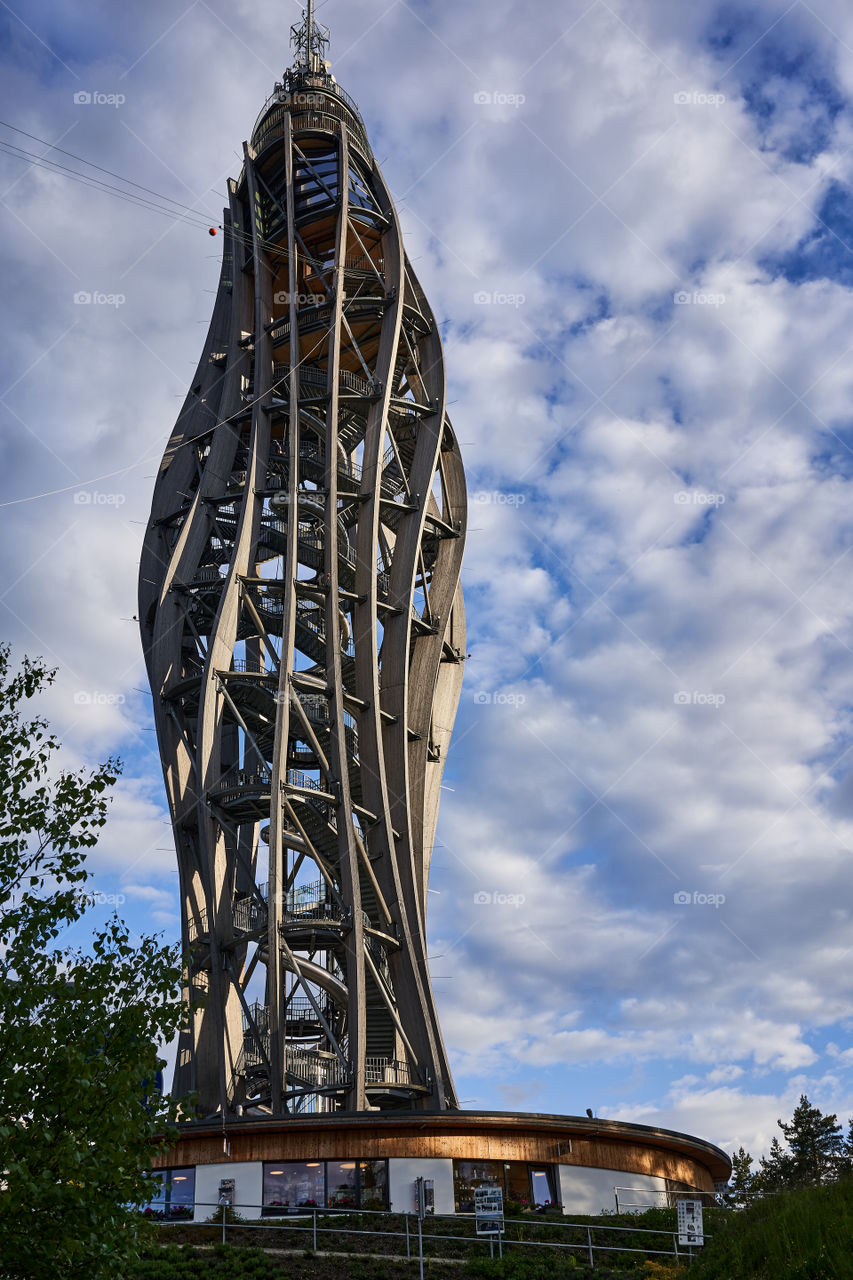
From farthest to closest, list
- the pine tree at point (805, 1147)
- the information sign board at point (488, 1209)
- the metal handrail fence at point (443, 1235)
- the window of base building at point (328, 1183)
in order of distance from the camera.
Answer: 1. the pine tree at point (805, 1147)
2. the window of base building at point (328, 1183)
3. the information sign board at point (488, 1209)
4. the metal handrail fence at point (443, 1235)

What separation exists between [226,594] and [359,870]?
7.32 metres

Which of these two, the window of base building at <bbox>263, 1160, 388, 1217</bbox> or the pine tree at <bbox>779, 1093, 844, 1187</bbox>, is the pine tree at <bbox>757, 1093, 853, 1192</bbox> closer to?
the pine tree at <bbox>779, 1093, 844, 1187</bbox>

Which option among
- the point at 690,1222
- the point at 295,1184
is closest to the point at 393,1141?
the point at 295,1184

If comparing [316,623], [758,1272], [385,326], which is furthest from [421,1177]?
[385,326]

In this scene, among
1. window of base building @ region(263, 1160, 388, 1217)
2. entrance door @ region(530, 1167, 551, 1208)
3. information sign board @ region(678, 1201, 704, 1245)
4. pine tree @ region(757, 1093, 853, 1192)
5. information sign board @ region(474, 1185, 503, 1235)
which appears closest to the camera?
information sign board @ region(678, 1201, 704, 1245)

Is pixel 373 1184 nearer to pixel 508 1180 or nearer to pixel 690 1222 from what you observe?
pixel 508 1180

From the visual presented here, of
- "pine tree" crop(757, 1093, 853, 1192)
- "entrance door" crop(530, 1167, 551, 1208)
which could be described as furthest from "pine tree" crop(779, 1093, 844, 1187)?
"entrance door" crop(530, 1167, 551, 1208)

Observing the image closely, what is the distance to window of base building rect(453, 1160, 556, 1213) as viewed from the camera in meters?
19.9

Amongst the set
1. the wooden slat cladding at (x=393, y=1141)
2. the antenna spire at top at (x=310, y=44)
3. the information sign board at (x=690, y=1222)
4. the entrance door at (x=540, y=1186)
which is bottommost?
the information sign board at (x=690, y=1222)

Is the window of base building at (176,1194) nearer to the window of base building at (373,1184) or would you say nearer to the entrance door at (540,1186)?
the window of base building at (373,1184)

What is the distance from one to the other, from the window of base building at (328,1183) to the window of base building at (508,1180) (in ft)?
4.35

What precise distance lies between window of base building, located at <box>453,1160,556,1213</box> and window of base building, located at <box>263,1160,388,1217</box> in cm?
133

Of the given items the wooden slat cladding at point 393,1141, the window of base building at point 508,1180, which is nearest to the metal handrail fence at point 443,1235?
the wooden slat cladding at point 393,1141

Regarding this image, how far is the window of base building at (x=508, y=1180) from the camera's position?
19938 mm
